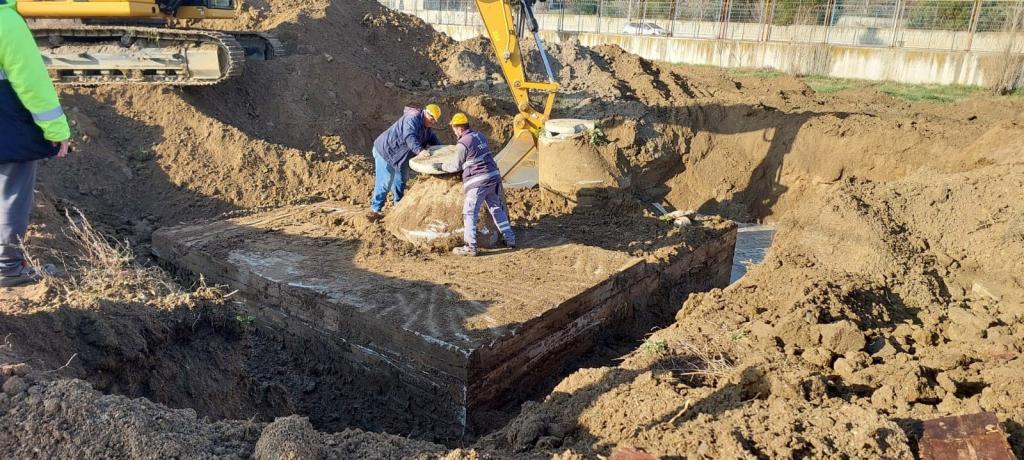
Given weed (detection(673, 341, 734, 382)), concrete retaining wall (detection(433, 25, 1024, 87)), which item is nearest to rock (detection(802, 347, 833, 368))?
weed (detection(673, 341, 734, 382))

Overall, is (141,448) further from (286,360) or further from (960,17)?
(960,17)

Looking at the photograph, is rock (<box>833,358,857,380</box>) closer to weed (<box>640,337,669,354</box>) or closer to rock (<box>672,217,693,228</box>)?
weed (<box>640,337,669,354</box>)

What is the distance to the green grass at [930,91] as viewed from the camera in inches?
587

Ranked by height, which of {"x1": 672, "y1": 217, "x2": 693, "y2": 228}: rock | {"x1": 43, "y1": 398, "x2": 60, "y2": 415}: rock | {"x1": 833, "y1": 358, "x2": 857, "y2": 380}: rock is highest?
{"x1": 43, "y1": 398, "x2": 60, "y2": 415}: rock

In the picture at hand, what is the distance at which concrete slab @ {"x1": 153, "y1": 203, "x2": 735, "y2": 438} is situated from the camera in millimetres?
4543

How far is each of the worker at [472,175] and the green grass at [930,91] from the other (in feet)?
41.9

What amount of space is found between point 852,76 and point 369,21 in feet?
44.0

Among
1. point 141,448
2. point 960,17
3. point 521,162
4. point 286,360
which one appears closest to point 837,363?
point 141,448

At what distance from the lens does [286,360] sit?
5160 mm

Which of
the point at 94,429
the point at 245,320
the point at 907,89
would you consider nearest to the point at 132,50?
the point at 245,320

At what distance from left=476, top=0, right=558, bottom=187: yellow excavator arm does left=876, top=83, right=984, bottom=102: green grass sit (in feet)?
35.1

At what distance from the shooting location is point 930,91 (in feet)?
52.6

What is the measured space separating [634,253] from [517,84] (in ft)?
9.75

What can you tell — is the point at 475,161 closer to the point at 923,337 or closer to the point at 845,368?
the point at 845,368
